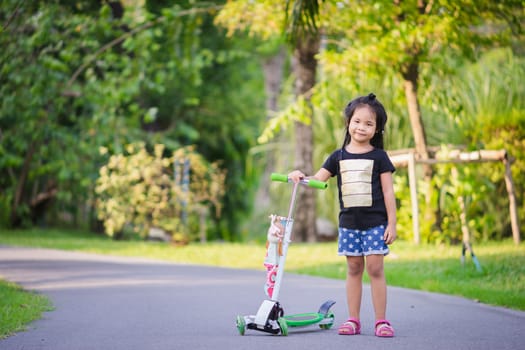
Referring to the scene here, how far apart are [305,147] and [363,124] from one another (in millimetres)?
10343

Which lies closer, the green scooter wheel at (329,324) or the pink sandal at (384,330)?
the pink sandal at (384,330)

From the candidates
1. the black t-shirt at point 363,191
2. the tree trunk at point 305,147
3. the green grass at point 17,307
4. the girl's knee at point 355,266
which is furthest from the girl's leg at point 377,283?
the tree trunk at point 305,147

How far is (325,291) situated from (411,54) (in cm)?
530

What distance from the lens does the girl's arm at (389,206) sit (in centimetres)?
528

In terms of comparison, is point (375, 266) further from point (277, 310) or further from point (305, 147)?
point (305, 147)

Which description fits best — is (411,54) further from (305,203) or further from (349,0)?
(305,203)

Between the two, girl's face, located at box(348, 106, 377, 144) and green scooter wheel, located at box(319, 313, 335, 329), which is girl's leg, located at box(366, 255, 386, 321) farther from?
girl's face, located at box(348, 106, 377, 144)

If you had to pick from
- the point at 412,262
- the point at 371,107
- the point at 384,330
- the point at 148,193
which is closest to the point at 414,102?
the point at 412,262

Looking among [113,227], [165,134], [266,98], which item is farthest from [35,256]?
[266,98]

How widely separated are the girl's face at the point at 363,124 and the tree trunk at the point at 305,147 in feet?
33.5

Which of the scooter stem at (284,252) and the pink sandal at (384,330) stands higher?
the scooter stem at (284,252)

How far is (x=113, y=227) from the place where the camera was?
54.5ft

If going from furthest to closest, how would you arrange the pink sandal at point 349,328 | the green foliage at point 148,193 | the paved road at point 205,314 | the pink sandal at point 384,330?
1. the green foliage at point 148,193
2. the pink sandal at point 349,328
3. the pink sandal at point 384,330
4. the paved road at point 205,314

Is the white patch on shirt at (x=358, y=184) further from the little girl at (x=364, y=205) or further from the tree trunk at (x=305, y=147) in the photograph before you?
the tree trunk at (x=305, y=147)
